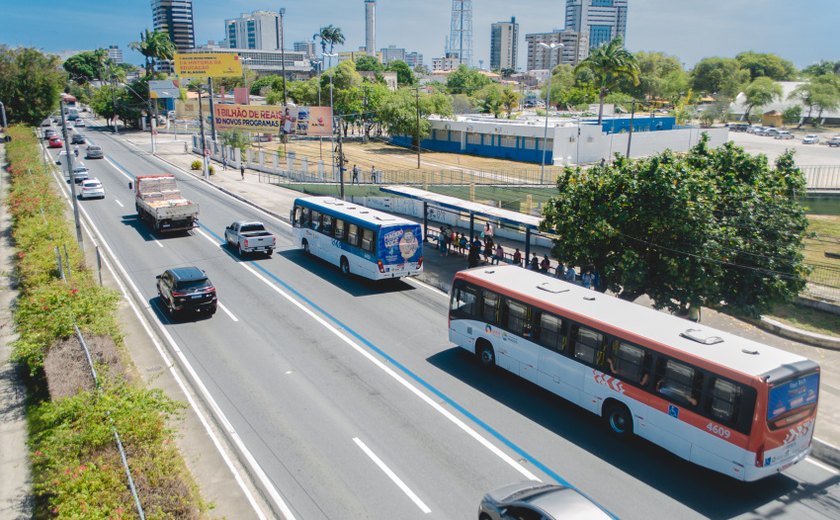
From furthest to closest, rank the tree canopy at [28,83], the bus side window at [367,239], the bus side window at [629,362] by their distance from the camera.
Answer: the tree canopy at [28,83], the bus side window at [367,239], the bus side window at [629,362]

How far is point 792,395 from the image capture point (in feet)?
43.0

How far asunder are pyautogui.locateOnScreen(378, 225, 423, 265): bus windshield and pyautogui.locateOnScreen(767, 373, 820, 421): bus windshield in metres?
17.3

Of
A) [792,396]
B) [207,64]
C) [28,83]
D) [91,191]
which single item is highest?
[207,64]

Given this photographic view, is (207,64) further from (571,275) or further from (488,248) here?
(571,275)

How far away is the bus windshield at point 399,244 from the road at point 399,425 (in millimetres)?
1614

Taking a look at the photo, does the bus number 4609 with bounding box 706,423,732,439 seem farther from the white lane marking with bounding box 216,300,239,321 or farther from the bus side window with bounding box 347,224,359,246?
the bus side window with bounding box 347,224,359,246

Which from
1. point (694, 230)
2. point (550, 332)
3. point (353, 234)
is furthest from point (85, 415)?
point (694, 230)

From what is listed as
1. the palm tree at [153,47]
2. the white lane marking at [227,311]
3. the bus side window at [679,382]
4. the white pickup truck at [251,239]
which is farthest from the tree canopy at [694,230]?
the palm tree at [153,47]

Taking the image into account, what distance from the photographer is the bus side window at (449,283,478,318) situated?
2008 cm

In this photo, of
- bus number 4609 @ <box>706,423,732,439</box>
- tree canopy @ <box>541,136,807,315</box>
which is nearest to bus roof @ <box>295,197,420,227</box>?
tree canopy @ <box>541,136,807,315</box>

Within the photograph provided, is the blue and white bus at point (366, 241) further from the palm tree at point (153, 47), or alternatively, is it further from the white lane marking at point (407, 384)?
the palm tree at point (153, 47)

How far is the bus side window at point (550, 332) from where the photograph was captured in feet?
55.7

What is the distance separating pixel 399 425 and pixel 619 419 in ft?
17.8

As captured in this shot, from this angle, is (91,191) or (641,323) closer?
(641,323)
